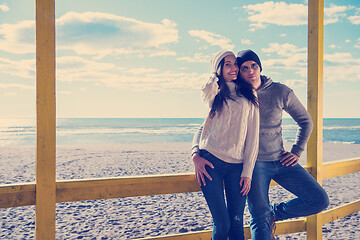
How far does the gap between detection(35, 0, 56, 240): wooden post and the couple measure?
3.01 ft

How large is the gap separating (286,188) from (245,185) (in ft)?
1.73

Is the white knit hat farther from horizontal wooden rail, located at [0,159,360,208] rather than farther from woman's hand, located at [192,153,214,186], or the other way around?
horizontal wooden rail, located at [0,159,360,208]

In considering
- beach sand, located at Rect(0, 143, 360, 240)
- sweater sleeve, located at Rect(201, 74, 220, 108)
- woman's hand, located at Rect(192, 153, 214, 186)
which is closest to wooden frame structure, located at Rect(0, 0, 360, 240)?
woman's hand, located at Rect(192, 153, 214, 186)

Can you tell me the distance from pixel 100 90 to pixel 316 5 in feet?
176

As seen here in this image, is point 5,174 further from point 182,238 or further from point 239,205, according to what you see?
point 239,205

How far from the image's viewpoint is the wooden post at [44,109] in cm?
171

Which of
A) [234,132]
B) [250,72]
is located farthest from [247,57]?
[234,132]

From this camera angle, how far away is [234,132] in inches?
75.1

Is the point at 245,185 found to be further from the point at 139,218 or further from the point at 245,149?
the point at 139,218

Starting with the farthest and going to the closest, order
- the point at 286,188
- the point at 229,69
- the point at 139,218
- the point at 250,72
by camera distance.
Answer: the point at 139,218 → the point at 286,188 → the point at 250,72 → the point at 229,69

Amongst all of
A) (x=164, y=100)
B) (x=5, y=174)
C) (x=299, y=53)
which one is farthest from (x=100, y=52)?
(x=5, y=174)

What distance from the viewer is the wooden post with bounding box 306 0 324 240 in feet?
8.03

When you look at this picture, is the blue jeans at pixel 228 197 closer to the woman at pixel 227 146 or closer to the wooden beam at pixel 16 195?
the woman at pixel 227 146

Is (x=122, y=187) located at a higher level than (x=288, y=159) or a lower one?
lower
